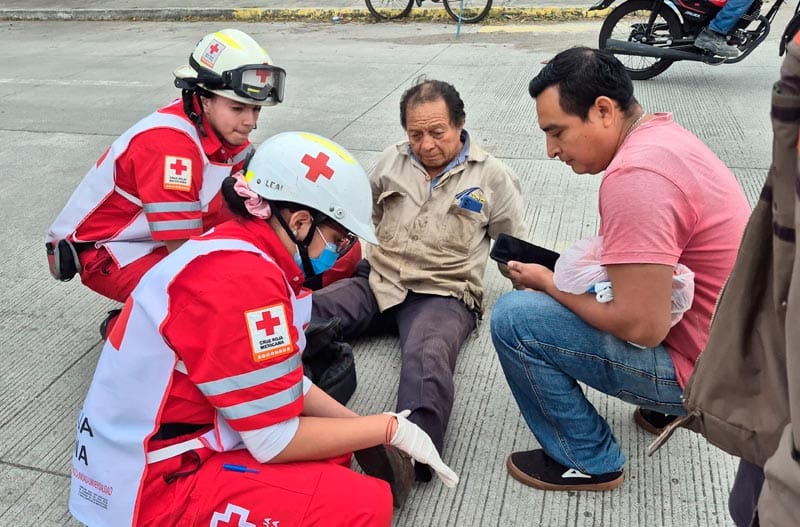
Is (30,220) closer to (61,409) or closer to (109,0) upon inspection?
(61,409)

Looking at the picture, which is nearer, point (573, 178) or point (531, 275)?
point (531, 275)

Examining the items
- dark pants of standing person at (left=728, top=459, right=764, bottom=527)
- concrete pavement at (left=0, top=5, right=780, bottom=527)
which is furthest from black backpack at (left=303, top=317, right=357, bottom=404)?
dark pants of standing person at (left=728, top=459, right=764, bottom=527)

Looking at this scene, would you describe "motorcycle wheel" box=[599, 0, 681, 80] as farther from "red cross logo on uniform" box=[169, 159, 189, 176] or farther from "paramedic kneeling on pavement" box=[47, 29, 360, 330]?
"red cross logo on uniform" box=[169, 159, 189, 176]

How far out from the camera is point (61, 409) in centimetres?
311

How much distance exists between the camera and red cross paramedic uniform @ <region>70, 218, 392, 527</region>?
1944 millimetres

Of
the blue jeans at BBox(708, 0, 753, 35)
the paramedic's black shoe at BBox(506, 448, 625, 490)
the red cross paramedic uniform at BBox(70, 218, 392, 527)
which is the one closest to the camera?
the red cross paramedic uniform at BBox(70, 218, 392, 527)

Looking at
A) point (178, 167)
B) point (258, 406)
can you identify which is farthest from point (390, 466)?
point (178, 167)

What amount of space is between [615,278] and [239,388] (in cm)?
99

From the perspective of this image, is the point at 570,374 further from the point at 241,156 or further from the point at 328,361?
the point at 241,156

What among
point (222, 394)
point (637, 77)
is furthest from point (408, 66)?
point (222, 394)

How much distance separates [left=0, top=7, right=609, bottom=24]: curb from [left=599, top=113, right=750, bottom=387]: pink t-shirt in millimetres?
9220

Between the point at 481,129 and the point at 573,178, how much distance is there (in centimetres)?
118

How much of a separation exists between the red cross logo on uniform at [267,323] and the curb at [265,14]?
971cm

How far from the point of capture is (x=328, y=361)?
2996mm
